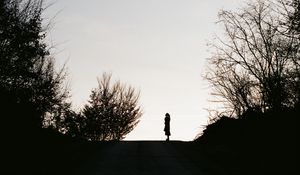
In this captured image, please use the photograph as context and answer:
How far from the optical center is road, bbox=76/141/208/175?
523 inches

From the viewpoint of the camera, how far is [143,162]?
50.4 feet

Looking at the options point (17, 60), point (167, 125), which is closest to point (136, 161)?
point (17, 60)

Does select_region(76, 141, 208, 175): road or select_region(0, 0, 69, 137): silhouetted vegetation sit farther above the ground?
select_region(0, 0, 69, 137): silhouetted vegetation

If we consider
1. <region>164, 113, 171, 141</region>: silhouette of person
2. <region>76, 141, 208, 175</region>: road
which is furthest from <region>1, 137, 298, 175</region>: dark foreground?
<region>164, 113, 171, 141</region>: silhouette of person

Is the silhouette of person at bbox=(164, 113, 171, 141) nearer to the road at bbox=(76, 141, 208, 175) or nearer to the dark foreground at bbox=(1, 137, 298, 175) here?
the road at bbox=(76, 141, 208, 175)

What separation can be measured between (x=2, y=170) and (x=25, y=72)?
9.06 metres

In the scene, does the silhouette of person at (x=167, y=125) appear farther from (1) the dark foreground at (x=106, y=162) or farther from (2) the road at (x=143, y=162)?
(1) the dark foreground at (x=106, y=162)

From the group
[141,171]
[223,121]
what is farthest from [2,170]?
[223,121]

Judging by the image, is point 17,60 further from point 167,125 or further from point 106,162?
point 167,125

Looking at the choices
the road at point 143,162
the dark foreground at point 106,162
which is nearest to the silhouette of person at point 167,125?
the road at point 143,162

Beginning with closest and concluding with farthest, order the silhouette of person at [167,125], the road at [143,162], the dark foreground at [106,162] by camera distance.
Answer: the dark foreground at [106,162] → the road at [143,162] → the silhouette of person at [167,125]

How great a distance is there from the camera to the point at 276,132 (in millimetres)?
17141

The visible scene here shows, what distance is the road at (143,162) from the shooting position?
1328cm

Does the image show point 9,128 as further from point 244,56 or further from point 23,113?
point 244,56
